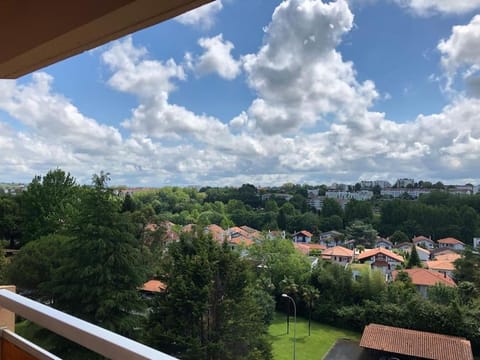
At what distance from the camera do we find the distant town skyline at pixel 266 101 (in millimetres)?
3133

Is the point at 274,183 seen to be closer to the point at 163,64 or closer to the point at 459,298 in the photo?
the point at 459,298

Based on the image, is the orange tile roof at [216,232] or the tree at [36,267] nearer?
the tree at [36,267]

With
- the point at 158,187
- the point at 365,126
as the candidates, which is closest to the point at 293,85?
the point at 365,126

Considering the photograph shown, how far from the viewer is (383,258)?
12.5ft

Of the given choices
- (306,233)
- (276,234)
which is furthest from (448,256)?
(276,234)

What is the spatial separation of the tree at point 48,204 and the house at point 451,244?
632cm

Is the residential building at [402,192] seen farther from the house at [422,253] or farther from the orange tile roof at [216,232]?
the orange tile roof at [216,232]

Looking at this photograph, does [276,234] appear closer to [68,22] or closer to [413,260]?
[413,260]

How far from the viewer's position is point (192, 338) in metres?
5.68

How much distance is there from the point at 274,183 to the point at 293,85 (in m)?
1.68

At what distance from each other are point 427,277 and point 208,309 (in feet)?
12.4

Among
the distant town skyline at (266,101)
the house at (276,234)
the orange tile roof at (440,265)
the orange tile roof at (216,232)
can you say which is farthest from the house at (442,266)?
the orange tile roof at (216,232)

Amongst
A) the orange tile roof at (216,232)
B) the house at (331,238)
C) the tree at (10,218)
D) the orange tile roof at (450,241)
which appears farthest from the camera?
the orange tile roof at (216,232)

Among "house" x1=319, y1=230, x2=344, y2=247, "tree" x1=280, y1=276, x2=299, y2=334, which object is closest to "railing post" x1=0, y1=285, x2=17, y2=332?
"house" x1=319, y1=230, x2=344, y2=247
